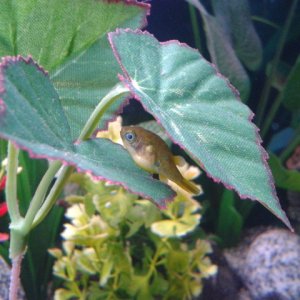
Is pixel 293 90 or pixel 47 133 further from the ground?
pixel 47 133

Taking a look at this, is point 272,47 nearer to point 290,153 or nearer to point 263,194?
point 290,153

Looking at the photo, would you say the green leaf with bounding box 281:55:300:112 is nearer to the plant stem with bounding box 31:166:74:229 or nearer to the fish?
the fish

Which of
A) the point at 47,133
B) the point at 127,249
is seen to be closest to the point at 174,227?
the point at 127,249

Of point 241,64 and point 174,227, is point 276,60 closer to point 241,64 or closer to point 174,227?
point 241,64

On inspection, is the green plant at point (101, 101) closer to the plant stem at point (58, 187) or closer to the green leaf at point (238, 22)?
the plant stem at point (58, 187)

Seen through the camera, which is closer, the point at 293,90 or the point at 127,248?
the point at 127,248

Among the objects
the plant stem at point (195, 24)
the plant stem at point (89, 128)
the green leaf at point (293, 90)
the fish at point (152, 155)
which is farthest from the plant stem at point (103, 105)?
the plant stem at point (195, 24)

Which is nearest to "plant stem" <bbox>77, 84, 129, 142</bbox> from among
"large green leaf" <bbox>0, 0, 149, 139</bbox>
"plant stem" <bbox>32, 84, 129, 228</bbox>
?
"plant stem" <bbox>32, 84, 129, 228</bbox>
